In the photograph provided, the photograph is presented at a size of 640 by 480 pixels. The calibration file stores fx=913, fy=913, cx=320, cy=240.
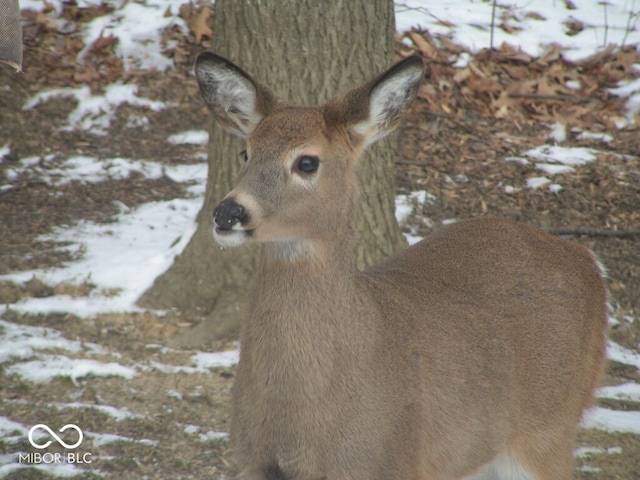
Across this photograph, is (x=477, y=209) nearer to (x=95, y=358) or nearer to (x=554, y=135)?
(x=554, y=135)

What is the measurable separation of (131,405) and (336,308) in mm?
2035

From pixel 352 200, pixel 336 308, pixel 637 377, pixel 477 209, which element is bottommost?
pixel 637 377

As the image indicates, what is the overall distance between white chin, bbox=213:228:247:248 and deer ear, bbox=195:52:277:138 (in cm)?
77

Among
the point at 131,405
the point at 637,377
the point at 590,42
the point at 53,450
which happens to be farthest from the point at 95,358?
the point at 590,42

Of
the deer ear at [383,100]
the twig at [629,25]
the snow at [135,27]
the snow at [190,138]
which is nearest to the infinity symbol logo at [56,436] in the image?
the deer ear at [383,100]

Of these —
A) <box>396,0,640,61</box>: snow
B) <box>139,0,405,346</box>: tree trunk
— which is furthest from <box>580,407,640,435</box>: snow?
<box>396,0,640,61</box>: snow

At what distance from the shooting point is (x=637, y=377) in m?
5.80

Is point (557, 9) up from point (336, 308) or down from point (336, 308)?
up

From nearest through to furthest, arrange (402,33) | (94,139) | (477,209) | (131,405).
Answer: (131,405) → (477,209) → (94,139) → (402,33)

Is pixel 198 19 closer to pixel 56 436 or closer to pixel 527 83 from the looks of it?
pixel 527 83

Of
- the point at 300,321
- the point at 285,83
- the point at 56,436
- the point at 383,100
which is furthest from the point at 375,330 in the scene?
the point at 285,83

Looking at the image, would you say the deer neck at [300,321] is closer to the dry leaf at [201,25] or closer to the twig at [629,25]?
the dry leaf at [201,25]

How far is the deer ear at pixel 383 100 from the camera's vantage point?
3.64 m

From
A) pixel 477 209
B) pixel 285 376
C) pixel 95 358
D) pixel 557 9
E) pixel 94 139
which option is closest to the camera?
pixel 285 376
